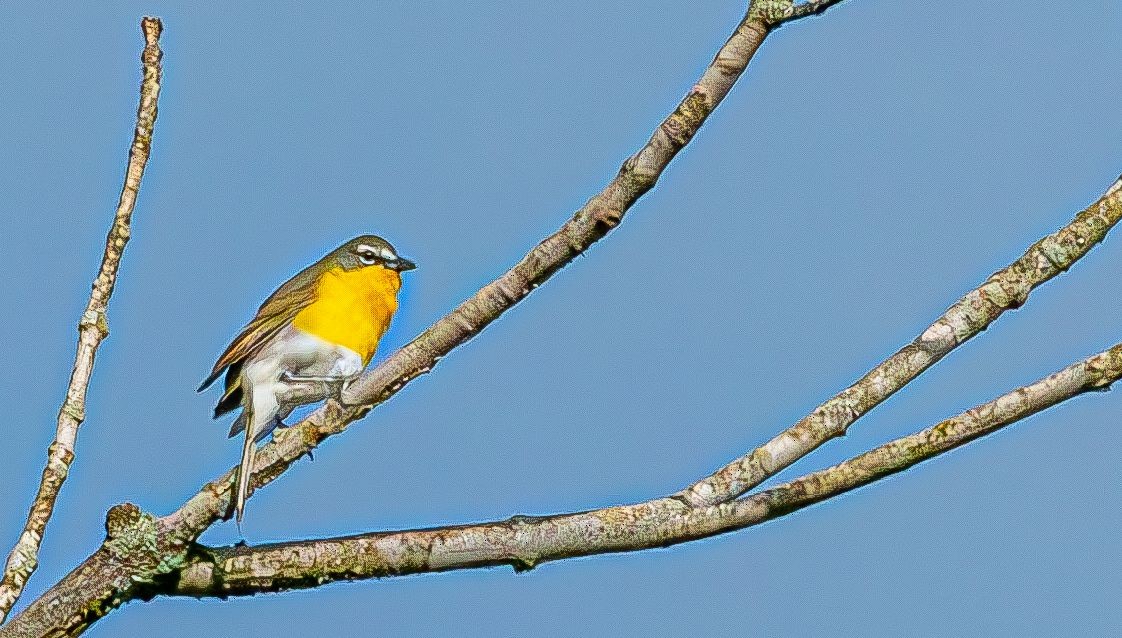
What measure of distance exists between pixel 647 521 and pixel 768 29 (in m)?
1.52

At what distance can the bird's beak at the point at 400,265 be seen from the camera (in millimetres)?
8216

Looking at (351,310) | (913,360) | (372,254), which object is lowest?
(913,360)

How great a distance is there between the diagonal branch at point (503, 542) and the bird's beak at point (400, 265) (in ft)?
13.9

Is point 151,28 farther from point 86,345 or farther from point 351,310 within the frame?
point 351,310

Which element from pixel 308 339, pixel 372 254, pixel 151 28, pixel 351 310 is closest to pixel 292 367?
pixel 308 339

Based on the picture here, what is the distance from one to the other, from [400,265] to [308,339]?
1102 mm

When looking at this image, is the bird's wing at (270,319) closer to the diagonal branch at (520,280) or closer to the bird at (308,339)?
the bird at (308,339)

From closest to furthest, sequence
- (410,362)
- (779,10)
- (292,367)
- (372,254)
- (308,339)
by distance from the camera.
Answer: (779,10) → (410,362) → (292,367) → (308,339) → (372,254)

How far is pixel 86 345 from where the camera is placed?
13.0 ft

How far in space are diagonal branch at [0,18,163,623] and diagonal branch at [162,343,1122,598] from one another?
480mm

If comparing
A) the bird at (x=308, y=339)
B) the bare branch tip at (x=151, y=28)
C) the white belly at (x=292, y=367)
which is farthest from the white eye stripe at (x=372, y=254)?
the bare branch tip at (x=151, y=28)

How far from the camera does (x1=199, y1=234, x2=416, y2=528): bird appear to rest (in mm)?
6918

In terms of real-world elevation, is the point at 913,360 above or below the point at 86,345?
below

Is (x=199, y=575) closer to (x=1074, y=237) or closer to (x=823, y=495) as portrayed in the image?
(x=823, y=495)
